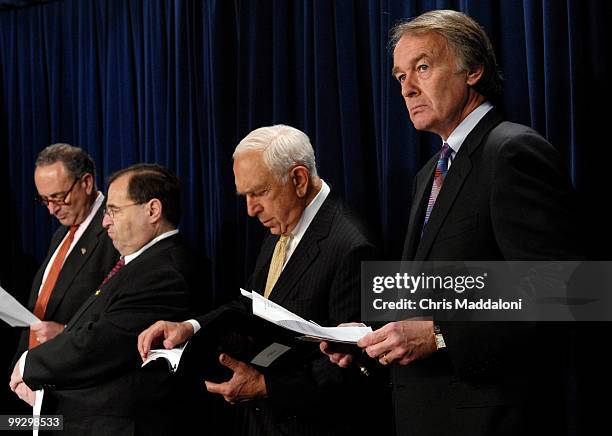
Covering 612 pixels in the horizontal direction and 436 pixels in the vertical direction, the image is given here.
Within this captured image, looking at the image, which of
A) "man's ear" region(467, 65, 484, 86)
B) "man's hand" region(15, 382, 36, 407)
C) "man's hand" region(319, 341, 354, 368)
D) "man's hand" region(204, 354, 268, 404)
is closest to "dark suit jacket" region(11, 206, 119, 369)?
"man's hand" region(15, 382, 36, 407)

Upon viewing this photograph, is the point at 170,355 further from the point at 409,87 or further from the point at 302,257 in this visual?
the point at 409,87

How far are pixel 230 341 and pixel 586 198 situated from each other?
1.13 meters

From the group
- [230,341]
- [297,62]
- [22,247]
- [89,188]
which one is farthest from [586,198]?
[22,247]

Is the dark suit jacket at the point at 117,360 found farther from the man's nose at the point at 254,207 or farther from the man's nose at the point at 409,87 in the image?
the man's nose at the point at 409,87

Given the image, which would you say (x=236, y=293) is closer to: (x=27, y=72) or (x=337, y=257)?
(x=337, y=257)

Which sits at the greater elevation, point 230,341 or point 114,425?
point 230,341

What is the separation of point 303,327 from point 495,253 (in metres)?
0.46

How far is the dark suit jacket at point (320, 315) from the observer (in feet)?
7.47

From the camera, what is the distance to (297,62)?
3.29 metres

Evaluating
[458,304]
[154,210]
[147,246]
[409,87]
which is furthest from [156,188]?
[458,304]

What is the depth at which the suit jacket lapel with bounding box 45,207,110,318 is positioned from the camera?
3301 mm

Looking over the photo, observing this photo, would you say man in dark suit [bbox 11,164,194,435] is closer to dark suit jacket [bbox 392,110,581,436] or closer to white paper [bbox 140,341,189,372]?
white paper [bbox 140,341,189,372]

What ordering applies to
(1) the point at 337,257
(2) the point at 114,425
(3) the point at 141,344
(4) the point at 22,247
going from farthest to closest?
(4) the point at 22,247
(2) the point at 114,425
(3) the point at 141,344
(1) the point at 337,257

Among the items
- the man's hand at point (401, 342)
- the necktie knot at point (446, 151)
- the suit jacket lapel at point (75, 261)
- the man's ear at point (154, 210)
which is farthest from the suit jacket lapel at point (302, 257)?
the suit jacket lapel at point (75, 261)
